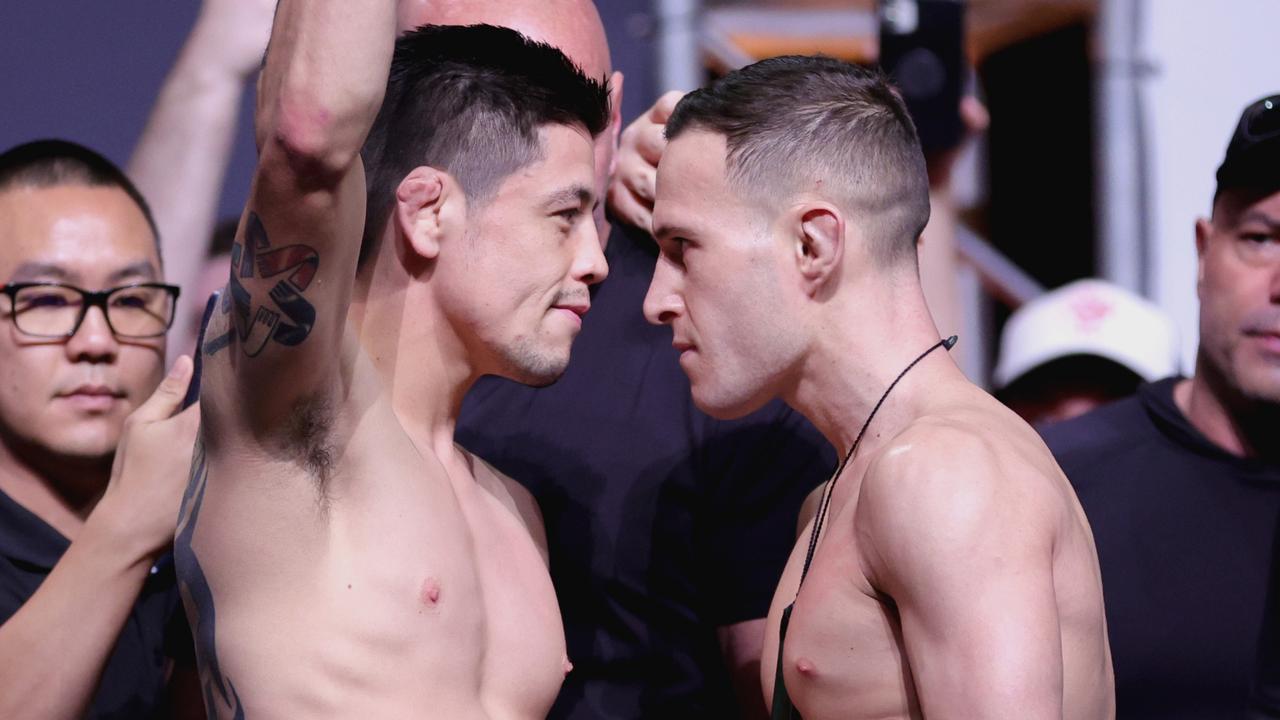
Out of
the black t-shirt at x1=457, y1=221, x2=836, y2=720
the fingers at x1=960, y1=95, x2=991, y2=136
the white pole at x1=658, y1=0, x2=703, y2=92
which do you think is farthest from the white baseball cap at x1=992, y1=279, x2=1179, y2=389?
the black t-shirt at x1=457, y1=221, x2=836, y2=720

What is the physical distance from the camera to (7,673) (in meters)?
1.92

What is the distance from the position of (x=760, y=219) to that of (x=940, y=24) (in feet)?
3.42

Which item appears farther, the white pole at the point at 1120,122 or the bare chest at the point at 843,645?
the white pole at the point at 1120,122

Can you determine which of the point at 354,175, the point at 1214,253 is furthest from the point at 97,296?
the point at 1214,253

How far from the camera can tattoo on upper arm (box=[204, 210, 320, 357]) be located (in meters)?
1.43

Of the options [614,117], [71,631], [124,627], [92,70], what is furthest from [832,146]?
[92,70]

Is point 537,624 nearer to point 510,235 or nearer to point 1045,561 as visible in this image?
point 510,235

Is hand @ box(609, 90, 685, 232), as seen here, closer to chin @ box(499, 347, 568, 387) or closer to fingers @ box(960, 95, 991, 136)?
chin @ box(499, 347, 568, 387)

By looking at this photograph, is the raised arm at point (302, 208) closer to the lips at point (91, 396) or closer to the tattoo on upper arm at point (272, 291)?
the tattoo on upper arm at point (272, 291)

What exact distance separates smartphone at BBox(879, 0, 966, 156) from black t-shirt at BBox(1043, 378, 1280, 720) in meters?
0.63

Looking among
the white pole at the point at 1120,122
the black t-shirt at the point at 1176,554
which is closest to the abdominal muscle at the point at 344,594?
the black t-shirt at the point at 1176,554

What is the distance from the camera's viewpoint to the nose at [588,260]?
1.87 m

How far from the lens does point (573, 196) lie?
6.15 ft

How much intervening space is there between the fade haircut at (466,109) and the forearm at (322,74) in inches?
17.6
